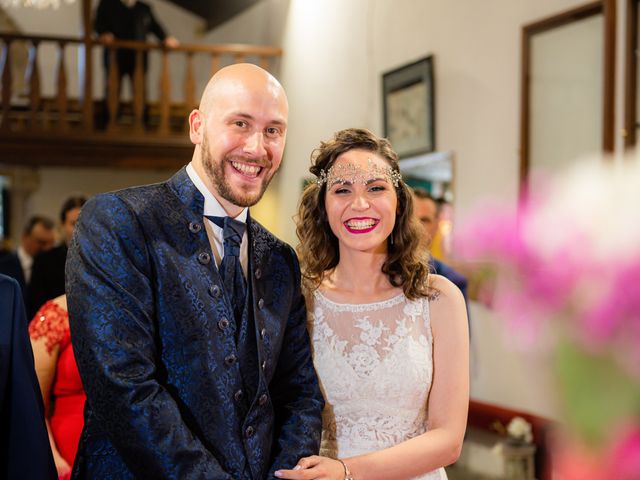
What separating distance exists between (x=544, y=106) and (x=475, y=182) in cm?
77

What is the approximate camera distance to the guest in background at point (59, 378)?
8.45 feet

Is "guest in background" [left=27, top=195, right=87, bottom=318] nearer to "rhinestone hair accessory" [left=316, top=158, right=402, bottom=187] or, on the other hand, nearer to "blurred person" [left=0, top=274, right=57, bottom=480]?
"rhinestone hair accessory" [left=316, top=158, right=402, bottom=187]

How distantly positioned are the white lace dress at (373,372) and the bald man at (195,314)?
0.36 m

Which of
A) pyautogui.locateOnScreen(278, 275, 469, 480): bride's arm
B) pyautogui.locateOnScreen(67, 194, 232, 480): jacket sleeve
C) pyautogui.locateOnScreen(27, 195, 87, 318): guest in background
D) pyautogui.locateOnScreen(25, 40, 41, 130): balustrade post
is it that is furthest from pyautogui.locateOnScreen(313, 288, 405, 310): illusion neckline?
pyautogui.locateOnScreen(25, 40, 41, 130): balustrade post

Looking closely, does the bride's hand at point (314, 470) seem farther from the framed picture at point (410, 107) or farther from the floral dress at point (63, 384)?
the framed picture at point (410, 107)

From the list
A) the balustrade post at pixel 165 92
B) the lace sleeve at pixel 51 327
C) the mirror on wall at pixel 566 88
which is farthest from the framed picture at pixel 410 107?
the lace sleeve at pixel 51 327

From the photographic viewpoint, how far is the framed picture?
5340 millimetres

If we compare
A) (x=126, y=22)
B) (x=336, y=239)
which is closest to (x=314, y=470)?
(x=336, y=239)

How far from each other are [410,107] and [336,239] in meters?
3.40

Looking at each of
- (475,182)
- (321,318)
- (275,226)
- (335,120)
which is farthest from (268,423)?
(275,226)

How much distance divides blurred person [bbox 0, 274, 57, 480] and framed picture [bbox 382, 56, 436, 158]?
3.97 metres

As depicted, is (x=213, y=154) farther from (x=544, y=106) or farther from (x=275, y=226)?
(x=275, y=226)

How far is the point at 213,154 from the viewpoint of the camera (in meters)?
1.71

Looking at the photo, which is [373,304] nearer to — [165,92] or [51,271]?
[51,271]
